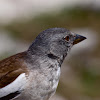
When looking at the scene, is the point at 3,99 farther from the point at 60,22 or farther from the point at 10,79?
the point at 60,22

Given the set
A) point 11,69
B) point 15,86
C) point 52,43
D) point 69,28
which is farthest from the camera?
point 69,28

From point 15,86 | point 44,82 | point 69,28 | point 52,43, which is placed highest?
point 52,43

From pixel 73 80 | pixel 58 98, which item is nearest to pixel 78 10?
pixel 73 80

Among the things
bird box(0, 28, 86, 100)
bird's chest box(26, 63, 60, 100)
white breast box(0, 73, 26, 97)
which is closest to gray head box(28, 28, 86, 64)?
bird box(0, 28, 86, 100)

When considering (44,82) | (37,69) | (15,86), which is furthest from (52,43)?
(15,86)

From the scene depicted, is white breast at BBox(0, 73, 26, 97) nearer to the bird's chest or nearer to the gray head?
the bird's chest

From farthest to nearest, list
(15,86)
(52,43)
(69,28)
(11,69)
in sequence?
1. (69,28)
2. (52,43)
3. (11,69)
4. (15,86)

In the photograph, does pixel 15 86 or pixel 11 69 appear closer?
pixel 15 86

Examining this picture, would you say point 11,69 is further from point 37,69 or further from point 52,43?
point 52,43
